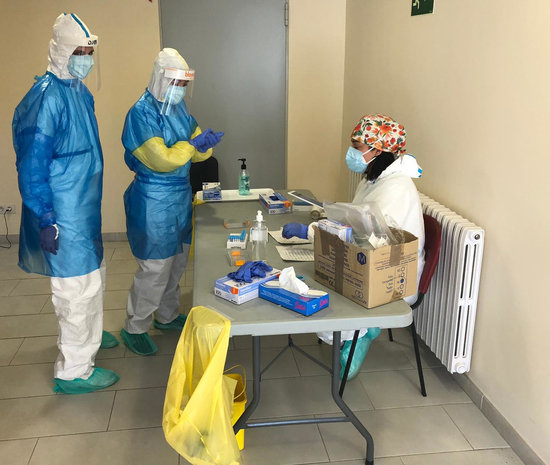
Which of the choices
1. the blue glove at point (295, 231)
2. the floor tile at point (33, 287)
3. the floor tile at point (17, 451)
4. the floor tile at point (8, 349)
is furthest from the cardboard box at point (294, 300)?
the floor tile at point (33, 287)

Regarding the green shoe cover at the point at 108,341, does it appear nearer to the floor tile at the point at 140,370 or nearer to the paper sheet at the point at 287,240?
the floor tile at the point at 140,370

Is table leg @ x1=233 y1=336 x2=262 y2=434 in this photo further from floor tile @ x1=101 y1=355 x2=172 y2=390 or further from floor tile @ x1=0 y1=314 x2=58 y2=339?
floor tile @ x1=0 y1=314 x2=58 y2=339

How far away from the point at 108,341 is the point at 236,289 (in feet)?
4.89

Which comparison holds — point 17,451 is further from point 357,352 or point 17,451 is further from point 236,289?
point 357,352

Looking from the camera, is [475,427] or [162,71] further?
[162,71]

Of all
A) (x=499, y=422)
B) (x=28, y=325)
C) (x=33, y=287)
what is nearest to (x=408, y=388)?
(x=499, y=422)

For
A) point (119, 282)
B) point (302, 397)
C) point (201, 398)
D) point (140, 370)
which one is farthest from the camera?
point (119, 282)

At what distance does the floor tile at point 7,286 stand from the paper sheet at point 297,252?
2.25 m

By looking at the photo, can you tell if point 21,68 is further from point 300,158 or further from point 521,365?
point 521,365

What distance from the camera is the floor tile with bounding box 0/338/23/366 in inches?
106

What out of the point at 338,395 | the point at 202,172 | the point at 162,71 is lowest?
the point at 338,395

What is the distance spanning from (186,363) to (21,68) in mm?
3447

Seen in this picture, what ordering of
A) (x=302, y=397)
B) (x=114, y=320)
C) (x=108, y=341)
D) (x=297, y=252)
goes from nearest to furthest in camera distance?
(x=297, y=252), (x=302, y=397), (x=108, y=341), (x=114, y=320)

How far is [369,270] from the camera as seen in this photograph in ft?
5.16
